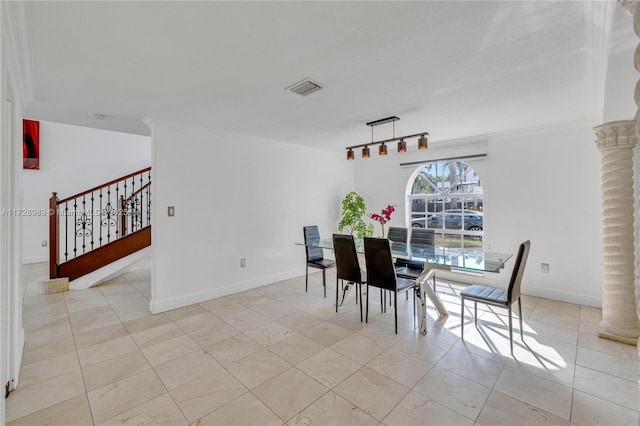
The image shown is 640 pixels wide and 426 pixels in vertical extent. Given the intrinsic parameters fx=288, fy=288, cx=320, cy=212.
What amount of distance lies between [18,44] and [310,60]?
5.89 feet

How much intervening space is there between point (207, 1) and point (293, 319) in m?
2.93

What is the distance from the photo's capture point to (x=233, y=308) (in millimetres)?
3615

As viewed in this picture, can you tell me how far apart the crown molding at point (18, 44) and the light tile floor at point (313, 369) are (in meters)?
2.21

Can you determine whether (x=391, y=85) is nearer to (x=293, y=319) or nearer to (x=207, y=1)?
(x=207, y=1)

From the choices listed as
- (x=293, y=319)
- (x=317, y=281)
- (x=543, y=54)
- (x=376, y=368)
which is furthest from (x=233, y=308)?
(x=543, y=54)

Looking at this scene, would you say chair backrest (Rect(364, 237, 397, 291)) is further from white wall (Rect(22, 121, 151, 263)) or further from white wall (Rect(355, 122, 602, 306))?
white wall (Rect(22, 121, 151, 263))

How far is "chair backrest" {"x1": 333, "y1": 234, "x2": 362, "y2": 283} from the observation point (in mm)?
3260

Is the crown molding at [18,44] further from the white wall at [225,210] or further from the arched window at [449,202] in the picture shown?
the arched window at [449,202]

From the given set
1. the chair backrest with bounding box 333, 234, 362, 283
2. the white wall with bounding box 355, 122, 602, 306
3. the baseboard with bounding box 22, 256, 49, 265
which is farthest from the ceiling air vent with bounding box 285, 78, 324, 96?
the baseboard with bounding box 22, 256, 49, 265

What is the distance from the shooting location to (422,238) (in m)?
4.07

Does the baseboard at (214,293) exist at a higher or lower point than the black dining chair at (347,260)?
lower

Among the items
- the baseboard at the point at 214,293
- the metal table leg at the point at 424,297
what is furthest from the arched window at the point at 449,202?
the baseboard at the point at 214,293

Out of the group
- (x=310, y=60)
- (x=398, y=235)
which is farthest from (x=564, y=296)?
(x=310, y=60)

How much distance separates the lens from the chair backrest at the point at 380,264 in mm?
2951
